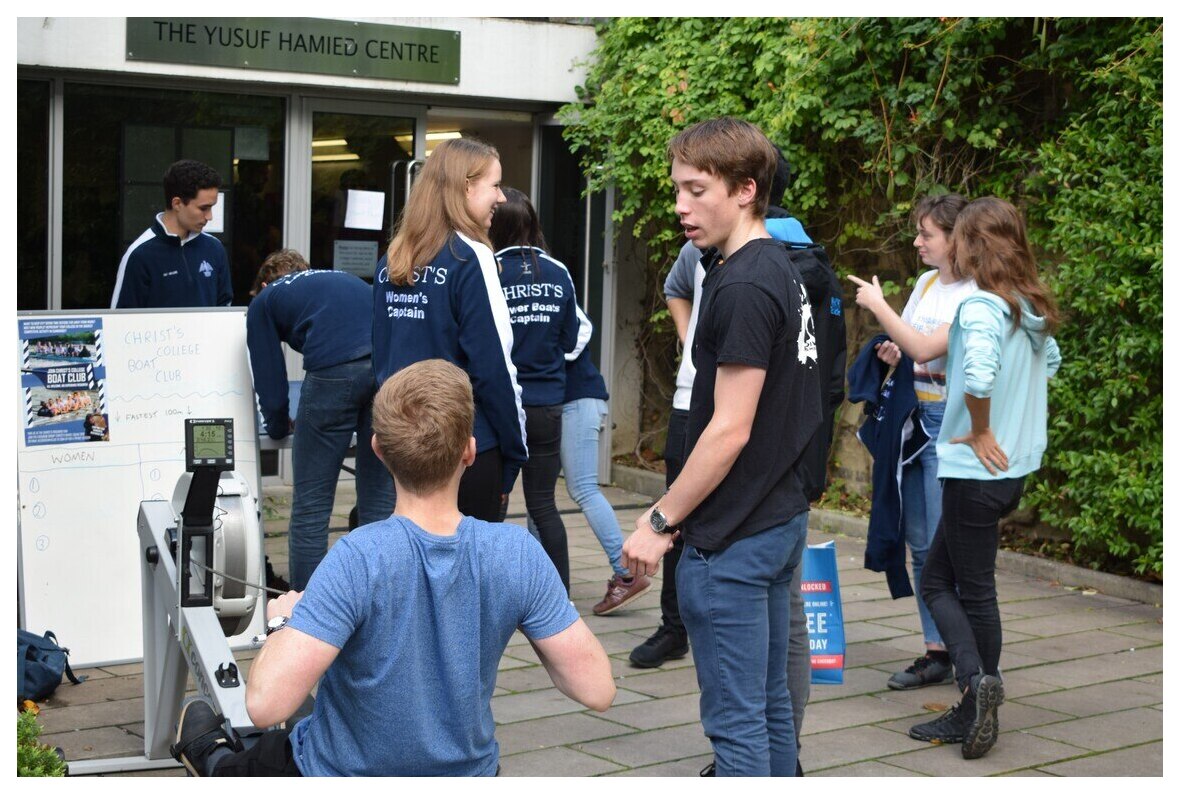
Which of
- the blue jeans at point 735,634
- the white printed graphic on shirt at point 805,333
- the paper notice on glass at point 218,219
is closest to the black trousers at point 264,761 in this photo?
the blue jeans at point 735,634

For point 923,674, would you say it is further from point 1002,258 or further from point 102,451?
point 102,451

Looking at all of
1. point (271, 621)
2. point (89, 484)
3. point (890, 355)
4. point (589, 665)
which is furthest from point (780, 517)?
point (89, 484)

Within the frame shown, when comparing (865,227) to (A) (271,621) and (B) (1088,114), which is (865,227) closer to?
(B) (1088,114)

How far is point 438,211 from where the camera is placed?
176 inches

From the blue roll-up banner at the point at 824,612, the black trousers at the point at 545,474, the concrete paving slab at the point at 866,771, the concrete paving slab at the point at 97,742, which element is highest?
the black trousers at the point at 545,474

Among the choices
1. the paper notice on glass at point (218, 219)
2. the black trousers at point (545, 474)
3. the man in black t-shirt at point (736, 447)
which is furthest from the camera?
the paper notice on glass at point (218, 219)

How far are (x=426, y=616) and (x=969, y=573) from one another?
2.46m

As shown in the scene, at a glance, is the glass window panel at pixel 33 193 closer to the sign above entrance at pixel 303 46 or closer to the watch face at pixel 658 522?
the sign above entrance at pixel 303 46

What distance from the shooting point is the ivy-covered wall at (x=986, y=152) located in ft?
21.8

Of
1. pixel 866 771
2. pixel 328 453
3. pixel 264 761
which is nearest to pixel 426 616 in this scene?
pixel 264 761

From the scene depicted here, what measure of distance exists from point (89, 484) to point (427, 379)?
320 cm

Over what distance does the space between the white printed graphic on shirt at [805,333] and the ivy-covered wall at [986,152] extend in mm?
3483

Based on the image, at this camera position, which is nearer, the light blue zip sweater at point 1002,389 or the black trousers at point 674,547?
the light blue zip sweater at point 1002,389

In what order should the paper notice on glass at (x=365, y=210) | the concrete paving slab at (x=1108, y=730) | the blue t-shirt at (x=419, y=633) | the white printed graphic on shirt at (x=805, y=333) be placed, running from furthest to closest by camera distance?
the paper notice on glass at (x=365, y=210) → the concrete paving slab at (x=1108, y=730) → the white printed graphic on shirt at (x=805, y=333) → the blue t-shirt at (x=419, y=633)
